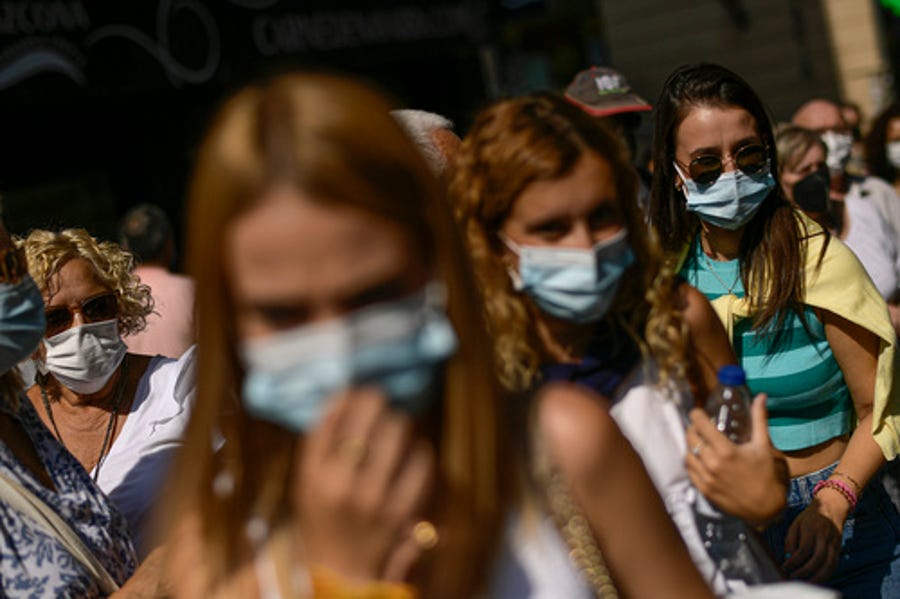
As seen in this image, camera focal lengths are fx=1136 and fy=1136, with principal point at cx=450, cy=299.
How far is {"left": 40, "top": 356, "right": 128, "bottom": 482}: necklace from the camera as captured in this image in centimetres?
Result: 323

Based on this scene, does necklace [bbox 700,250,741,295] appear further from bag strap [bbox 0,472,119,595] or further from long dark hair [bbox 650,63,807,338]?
bag strap [bbox 0,472,119,595]

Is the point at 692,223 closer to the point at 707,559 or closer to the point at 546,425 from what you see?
the point at 707,559

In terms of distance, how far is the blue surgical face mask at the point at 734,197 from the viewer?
121 inches

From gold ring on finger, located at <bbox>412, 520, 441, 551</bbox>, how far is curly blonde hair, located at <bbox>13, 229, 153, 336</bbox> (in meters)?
2.08

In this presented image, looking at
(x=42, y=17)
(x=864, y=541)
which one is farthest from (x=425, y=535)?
(x=42, y=17)

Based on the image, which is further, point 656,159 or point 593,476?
point 656,159

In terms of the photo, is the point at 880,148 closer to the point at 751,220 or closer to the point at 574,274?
the point at 751,220

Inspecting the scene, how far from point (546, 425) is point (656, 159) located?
184cm

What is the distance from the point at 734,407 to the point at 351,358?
87 cm

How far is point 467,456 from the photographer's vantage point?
1546 millimetres

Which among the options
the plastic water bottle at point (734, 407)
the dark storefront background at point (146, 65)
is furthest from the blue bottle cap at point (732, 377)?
the dark storefront background at point (146, 65)

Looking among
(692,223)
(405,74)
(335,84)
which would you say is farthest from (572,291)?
(405,74)

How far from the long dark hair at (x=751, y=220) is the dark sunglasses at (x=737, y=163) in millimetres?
73

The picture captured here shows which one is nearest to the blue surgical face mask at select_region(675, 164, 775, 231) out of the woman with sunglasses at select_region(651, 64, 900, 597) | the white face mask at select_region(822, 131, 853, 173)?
the woman with sunglasses at select_region(651, 64, 900, 597)
